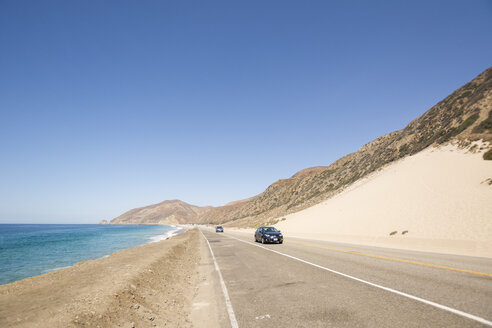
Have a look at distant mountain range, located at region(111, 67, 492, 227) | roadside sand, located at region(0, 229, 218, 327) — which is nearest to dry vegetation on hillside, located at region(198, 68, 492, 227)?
distant mountain range, located at region(111, 67, 492, 227)

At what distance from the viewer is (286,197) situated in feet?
309

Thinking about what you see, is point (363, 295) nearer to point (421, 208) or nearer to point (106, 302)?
point (106, 302)

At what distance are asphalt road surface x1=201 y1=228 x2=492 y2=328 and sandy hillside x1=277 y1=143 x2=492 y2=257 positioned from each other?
8.12 meters

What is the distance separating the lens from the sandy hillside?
66.6ft

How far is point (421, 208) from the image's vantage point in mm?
29812

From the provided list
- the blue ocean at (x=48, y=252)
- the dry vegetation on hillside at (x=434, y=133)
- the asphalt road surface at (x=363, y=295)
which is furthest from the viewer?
the dry vegetation on hillside at (x=434, y=133)

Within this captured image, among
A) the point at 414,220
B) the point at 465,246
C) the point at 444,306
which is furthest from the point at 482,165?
the point at 444,306

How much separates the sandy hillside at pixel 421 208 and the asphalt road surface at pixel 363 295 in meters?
8.12

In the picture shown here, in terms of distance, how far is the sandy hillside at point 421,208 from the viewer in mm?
20312

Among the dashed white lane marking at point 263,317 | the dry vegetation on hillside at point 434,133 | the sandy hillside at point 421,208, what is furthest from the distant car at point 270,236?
the dry vegetation on hillside at point 434,133

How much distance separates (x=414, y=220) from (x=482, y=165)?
37.4 ft

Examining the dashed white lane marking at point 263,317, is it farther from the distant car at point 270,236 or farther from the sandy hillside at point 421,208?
the distant car at point 270,236

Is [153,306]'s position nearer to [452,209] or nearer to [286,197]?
[452,209]

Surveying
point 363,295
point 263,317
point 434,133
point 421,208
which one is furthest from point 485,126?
point 263,317
